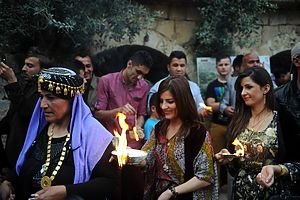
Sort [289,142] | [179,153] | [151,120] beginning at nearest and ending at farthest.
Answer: [179,153] < [289,142] < [151,120]

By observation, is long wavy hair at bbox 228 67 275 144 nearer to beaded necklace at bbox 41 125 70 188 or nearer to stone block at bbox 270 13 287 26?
beaded necklace at bbox 41 125 70 188

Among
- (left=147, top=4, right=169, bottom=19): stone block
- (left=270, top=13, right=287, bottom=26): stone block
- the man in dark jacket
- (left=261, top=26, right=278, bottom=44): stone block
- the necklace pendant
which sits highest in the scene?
(left=147, top=4, right=169, bottom=19): stone block

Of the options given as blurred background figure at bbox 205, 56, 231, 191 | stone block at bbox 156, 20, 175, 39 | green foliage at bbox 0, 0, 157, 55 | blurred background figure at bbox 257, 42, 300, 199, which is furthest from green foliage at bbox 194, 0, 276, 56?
blurred background figure at bbox 257, 42, 300, 199

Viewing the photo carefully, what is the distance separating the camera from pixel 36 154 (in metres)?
3.34

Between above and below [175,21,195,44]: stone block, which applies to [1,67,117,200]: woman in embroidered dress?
below

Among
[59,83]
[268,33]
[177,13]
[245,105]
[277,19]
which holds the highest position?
[177,13]

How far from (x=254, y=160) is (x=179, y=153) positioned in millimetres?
628

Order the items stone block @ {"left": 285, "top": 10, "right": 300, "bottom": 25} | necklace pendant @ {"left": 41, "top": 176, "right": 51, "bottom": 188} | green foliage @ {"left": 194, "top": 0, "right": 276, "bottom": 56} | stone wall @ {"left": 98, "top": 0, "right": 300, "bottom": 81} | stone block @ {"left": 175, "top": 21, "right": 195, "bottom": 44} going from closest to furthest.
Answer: necklace pendant @ {"left": 41, "top": 176, "right": 51, "bottom": 188}, green foliage @ {"left": 194, "top": 0, "right": 276, "bottom": 56}, stone wall @ {"left": 98, "top": 0, "right": 300, "bottom": 81}, stone block @ {"left": 175, "top": 21, "right": 195, "bottom": 44}, stone block @ {"left": 285, "top": 10, "right": 300, "bottom": 25}

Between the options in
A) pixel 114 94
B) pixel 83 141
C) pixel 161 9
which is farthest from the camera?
pixel 161 9

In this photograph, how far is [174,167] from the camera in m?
3.49

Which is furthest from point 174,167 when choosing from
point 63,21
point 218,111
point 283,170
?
point 63,21

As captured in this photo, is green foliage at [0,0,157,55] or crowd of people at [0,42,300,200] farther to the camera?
green foliage at [0,0,157,55]

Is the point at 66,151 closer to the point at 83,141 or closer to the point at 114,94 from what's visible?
the point at 83,141

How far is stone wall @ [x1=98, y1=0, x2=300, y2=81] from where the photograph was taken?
803 centimetres
